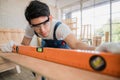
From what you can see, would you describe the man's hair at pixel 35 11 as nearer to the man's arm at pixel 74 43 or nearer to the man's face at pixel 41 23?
the man's face at pixel 41 23

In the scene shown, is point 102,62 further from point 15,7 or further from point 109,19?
point 109,19

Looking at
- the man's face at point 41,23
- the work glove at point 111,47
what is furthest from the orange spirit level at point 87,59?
the man's face at point 41,23

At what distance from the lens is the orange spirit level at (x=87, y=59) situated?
405 millimetres

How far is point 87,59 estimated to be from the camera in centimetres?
47

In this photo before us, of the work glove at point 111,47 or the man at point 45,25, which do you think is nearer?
the work glove at point 111,47

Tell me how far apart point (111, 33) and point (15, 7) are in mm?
3561

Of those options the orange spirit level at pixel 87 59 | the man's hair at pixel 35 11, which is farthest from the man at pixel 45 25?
the orange spirit level at pixel 87 59

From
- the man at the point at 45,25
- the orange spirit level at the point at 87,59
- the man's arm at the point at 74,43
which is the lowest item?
the orange spirit level at the point at 87,59

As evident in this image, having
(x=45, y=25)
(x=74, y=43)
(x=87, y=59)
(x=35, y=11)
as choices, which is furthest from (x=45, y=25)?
(x=87, y=59)

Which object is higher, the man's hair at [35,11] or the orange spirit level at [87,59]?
the man's hair at [35,11]

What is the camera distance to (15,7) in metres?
3.92

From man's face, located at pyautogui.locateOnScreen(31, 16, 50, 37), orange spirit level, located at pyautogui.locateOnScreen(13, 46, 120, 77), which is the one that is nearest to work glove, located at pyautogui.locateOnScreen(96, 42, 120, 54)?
orange spirit level, located at pyautogui.locateOnScreen(13, 46, 120, 77)

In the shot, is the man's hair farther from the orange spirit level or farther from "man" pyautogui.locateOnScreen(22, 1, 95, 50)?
the orange spirit level

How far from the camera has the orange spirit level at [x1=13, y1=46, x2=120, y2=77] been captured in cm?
41
